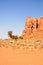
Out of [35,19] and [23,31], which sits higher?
[35,19]

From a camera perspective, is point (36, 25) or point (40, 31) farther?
point (36, 25)

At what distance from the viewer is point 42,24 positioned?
69.3 m

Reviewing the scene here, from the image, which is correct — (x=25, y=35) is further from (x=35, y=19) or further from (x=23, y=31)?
(x=35, y=19)

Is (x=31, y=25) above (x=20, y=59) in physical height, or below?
below

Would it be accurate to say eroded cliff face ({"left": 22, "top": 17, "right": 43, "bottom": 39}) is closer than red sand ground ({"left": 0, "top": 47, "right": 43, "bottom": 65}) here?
No

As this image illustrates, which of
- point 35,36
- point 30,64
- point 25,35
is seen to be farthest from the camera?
point 25,35

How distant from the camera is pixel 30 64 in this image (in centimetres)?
764

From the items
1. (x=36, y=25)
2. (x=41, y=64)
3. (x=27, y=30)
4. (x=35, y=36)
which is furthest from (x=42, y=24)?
(x=41, y=64)

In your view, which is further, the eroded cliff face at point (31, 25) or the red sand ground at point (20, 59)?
the eroded cliff face at point (31, 25)

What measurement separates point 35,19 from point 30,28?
4625 mm

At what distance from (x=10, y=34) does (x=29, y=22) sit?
10633 millimetres

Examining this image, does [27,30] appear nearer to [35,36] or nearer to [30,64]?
[35,36]

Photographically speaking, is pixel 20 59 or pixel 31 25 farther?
pixel 31 25

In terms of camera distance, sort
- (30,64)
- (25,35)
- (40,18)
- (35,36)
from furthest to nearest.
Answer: (40,18) < (25,35) < (35,36) < (30,64)
